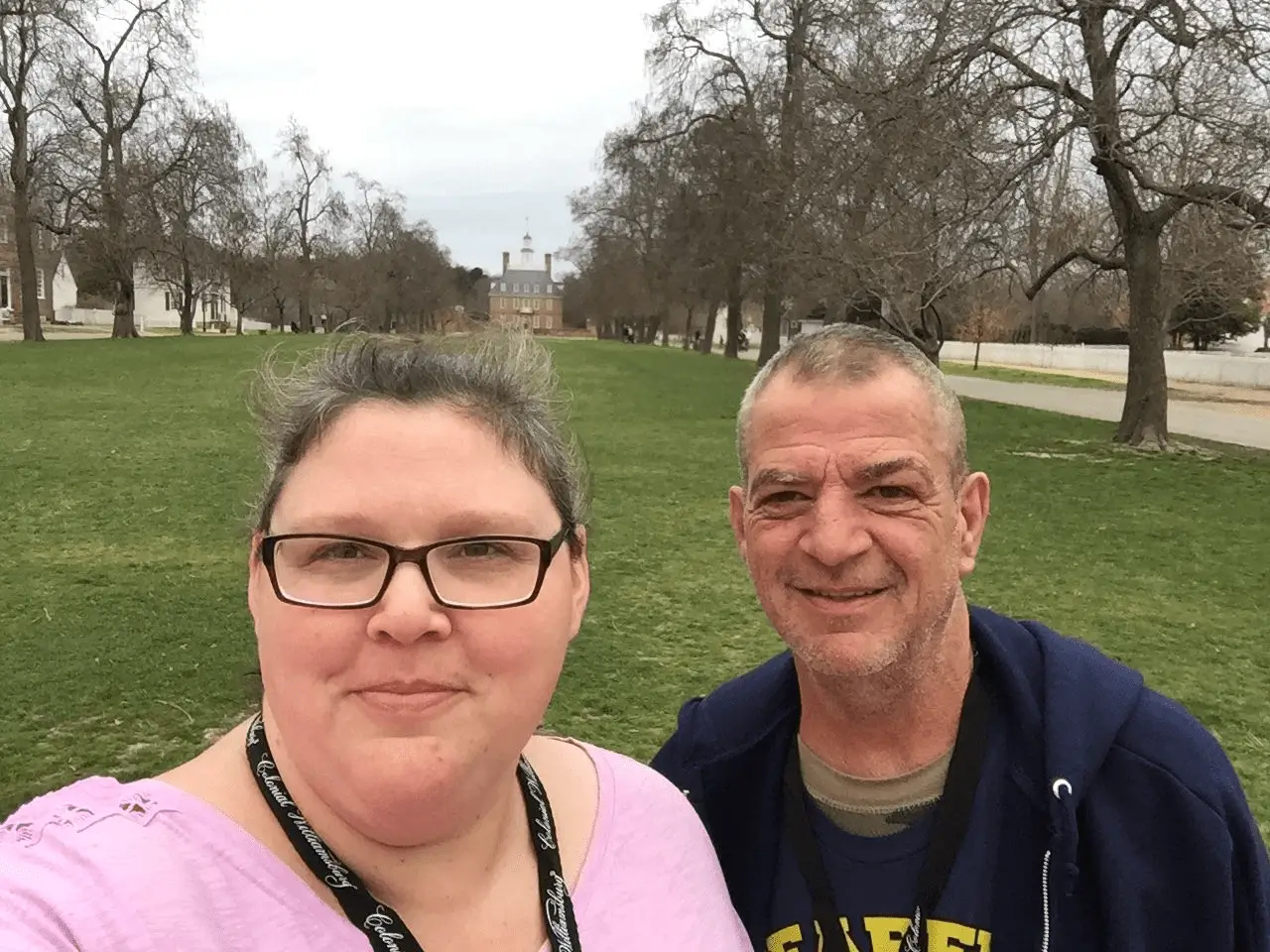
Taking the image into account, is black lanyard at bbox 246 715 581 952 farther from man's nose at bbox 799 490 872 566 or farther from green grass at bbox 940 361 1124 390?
green grass at bbox 940 361 1124 390

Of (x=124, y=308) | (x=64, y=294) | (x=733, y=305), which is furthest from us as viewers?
(x=64, y=294)

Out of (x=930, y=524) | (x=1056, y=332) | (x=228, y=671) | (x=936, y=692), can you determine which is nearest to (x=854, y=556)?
(x=930, y=524)

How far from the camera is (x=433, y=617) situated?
1.26m

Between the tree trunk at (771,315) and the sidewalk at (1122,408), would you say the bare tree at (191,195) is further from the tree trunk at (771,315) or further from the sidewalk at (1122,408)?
the sidewalk at (1122,408)

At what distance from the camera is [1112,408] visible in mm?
24078

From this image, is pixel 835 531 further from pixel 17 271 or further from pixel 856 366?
pixel 17 271

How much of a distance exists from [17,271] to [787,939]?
205ft

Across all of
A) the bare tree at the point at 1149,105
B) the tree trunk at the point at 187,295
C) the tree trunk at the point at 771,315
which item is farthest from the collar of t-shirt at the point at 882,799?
the tree trunk at the point at 187,295

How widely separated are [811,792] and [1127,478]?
40.9ft

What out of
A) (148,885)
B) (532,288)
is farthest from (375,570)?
(532,288)

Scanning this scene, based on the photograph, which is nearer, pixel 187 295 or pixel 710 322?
pixel 187 295

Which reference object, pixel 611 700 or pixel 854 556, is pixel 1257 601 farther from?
pixel 854 556

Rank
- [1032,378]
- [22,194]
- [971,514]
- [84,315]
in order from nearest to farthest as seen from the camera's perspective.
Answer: [971,514] < [22,194] < [1032,378] < [84,315]

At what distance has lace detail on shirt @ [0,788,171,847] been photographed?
3.87ft
